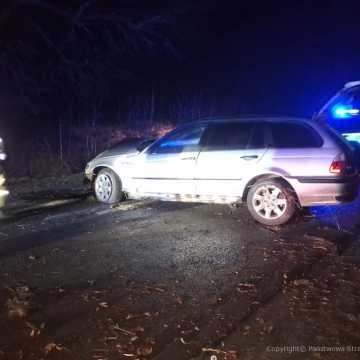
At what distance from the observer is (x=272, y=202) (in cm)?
709

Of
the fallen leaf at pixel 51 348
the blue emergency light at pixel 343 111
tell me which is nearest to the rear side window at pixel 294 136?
the blue emergency light at pixel 343 111

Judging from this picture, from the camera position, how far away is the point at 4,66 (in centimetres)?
1482

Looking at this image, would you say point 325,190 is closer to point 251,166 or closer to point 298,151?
point 298,151

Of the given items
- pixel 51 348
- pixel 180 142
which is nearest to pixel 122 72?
pixel 180 142

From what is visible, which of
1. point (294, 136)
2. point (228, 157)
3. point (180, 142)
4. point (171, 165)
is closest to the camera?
point (294, 136)

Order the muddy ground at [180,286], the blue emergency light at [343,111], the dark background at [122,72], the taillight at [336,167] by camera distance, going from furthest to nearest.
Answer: the dark background at [122,72] < the blue emergency light at [343,111] < the taillight at [336,167] < the muddy ground at [180,286]

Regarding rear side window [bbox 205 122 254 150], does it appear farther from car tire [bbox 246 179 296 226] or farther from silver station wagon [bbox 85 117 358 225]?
car tire [bbox 246 179 296 226]

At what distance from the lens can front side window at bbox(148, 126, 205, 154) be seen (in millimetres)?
7870

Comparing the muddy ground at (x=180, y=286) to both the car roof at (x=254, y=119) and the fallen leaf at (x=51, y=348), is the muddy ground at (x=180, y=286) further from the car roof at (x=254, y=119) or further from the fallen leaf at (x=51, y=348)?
the car roof at (x=254, y=119)

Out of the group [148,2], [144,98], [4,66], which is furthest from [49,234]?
[144,98]

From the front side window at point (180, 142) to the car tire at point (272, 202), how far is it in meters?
A: 1.25

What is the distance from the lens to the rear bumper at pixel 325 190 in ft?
22.4

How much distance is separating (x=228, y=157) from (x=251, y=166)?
1.29 ft

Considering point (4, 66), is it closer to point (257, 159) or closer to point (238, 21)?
point (257, 159)
